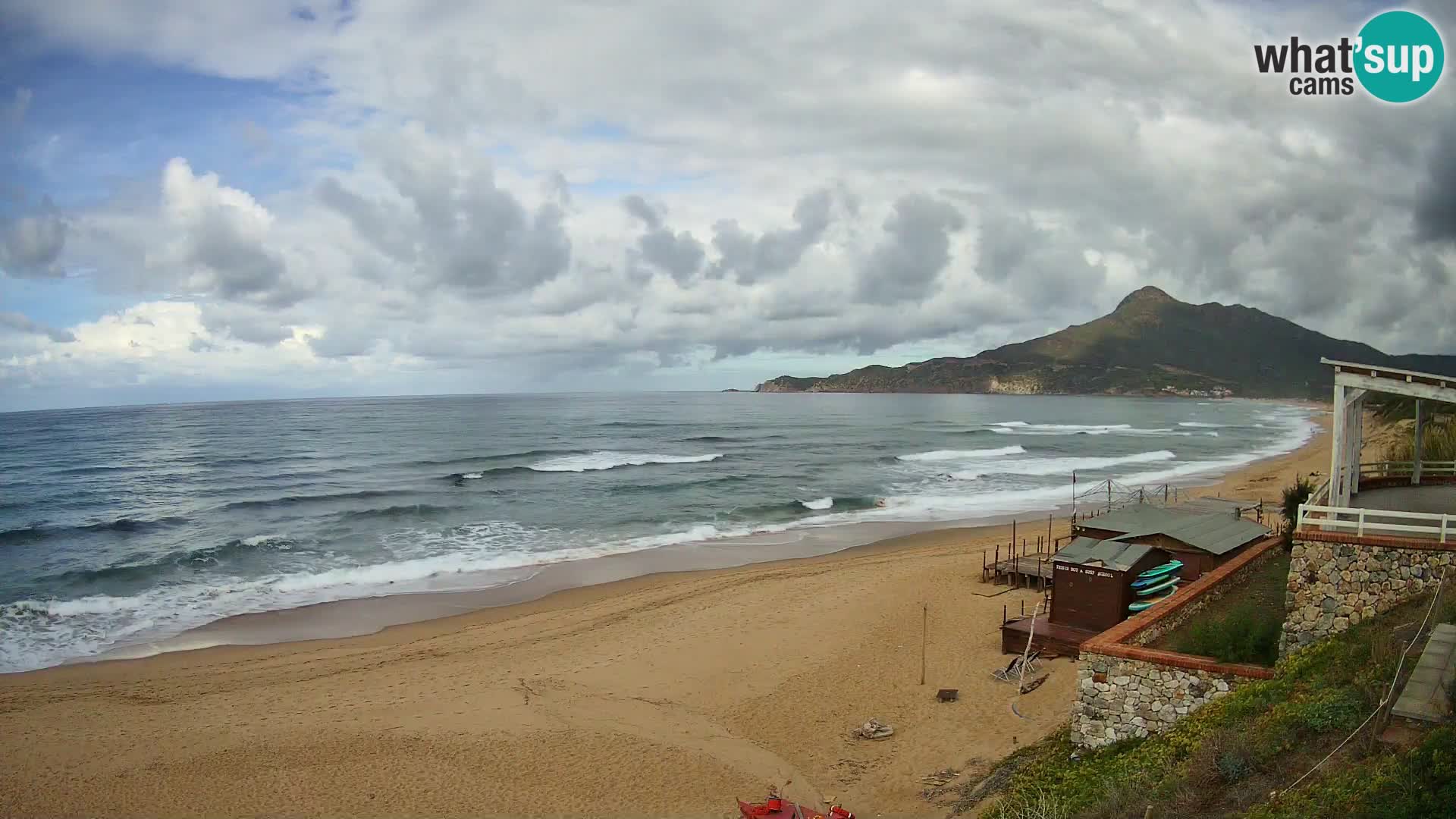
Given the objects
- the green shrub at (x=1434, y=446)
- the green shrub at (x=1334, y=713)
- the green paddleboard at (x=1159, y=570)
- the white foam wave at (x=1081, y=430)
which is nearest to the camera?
the green shrub at (x=1334, y=713)

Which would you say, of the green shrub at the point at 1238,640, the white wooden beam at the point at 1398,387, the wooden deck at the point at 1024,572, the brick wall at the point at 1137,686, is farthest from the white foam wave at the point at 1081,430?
the brick wall at the point at 1137,686

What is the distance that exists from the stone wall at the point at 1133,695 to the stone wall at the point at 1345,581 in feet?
3.79

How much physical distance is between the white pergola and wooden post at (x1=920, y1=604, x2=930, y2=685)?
7.19 m

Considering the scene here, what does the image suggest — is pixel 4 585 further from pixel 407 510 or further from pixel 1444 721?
pixel 1444 721

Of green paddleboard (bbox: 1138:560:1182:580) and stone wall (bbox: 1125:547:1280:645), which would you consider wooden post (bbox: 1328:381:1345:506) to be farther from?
green paddleboard (bbox: 1138:560:1182:580)

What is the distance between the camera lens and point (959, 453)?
60.8 m

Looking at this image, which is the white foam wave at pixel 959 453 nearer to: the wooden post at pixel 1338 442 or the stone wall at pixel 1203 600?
the stone wall at pixel 1203 600

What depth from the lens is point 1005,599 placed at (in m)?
20.3

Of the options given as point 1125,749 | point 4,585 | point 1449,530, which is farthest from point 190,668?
point 1449,530

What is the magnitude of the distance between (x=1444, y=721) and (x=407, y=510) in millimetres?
35748

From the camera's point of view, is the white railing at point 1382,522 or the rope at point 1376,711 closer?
the rope at point 1376,711

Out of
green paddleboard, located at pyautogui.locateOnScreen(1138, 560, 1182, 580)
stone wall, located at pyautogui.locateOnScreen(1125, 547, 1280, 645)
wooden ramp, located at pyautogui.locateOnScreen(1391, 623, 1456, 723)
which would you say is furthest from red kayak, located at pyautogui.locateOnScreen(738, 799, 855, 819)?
green paddleboard, located at pyautogui.locateOnScreen(1138, 560, 1182, 580)

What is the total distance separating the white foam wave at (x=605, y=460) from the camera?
51094 mm

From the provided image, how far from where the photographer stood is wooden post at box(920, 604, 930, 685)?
15.6 m
